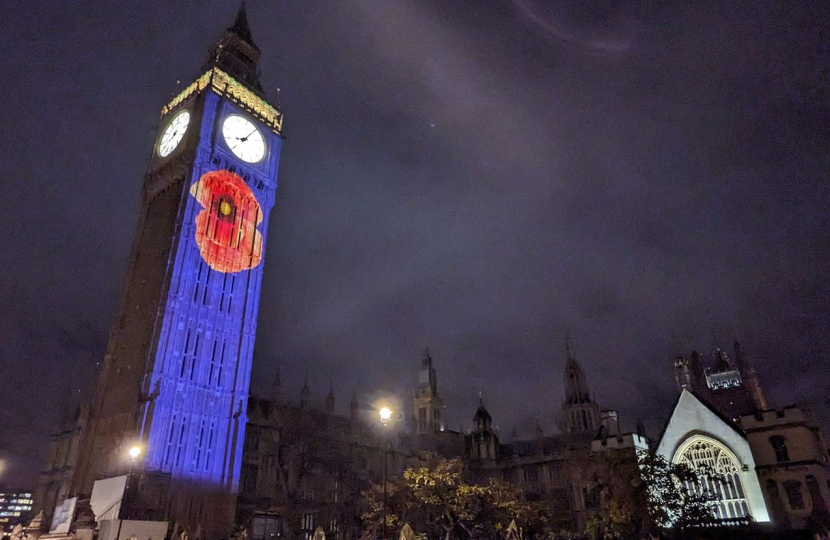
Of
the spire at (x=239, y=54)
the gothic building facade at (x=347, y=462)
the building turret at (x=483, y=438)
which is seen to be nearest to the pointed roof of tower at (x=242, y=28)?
the spire at (x=239, y=54)

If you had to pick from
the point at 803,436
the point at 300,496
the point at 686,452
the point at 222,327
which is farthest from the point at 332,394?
the point at 803,436

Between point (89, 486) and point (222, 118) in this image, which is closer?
point (89, 486)

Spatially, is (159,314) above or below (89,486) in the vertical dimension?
above

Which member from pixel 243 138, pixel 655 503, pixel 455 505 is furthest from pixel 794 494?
pixel 243 138

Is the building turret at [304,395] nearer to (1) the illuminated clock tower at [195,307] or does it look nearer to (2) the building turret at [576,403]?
(1) the illuminated clock tower at [195,307]

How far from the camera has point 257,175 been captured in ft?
204

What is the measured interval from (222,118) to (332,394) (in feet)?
118

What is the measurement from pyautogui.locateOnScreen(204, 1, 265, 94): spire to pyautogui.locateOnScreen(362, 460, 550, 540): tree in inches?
1965

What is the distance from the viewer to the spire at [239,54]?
67750mm

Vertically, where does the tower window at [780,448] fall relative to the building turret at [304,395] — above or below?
below

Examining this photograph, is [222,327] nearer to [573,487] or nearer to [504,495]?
[504,495]

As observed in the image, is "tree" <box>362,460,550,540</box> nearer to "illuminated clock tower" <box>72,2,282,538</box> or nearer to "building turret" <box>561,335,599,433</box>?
"illuminated clock tower" <box>72,2,282,538</box>

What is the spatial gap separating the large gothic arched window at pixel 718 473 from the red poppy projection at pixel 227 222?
44573 mm

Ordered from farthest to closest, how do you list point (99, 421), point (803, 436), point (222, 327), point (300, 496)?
point (300, 496) → point (222, 327) → point (99, 421) → point (803, 436)
